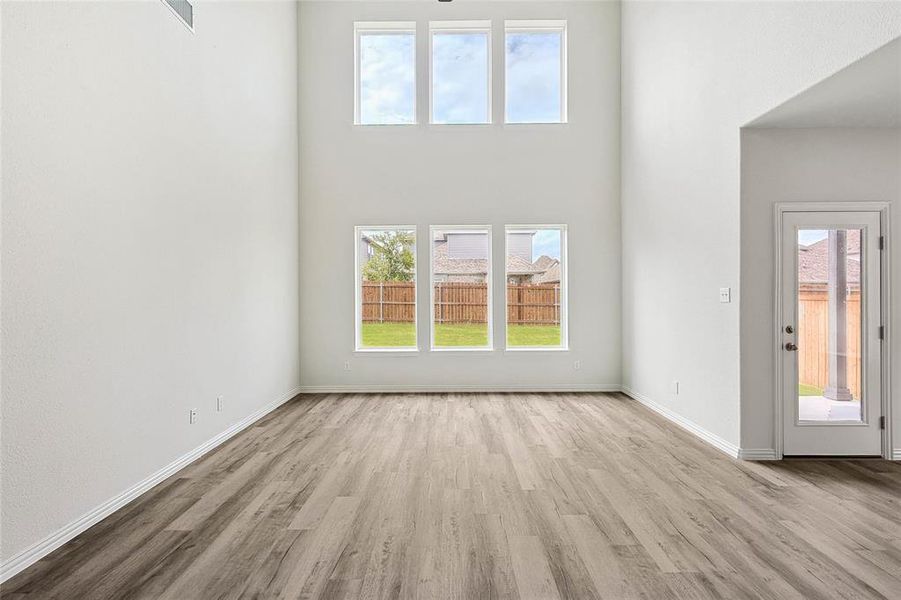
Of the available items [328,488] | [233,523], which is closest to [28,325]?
[233,523]

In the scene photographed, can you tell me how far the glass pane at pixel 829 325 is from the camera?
12.7 feet

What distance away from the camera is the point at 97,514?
282cm

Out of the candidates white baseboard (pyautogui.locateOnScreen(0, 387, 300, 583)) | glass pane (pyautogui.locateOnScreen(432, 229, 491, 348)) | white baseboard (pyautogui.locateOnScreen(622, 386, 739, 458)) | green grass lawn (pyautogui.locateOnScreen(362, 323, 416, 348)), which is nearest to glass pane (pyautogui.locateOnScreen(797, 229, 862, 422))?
white baseboard (pyautogui.locateOnScreen(622, 386, 739, 458))

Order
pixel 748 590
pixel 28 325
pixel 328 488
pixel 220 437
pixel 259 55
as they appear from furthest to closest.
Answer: pixel 259 55, pixel 220 437, pixel 328 488, pixel 28 325, pixel 748 590

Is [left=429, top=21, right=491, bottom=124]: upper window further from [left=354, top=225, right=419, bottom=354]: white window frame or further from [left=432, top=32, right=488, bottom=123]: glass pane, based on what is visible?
[left=354, top=225, right=419, bottom=354]: white window frame

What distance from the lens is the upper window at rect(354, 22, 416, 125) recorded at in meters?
6.79

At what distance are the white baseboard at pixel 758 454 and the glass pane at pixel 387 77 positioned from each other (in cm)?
556

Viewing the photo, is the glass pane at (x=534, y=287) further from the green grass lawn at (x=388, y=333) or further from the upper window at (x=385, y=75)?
the upper window at (x=385, y=75)

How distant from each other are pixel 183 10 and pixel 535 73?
454 cm

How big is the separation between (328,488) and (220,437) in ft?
5.26

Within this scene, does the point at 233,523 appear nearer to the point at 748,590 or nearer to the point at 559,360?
the point at 748,590

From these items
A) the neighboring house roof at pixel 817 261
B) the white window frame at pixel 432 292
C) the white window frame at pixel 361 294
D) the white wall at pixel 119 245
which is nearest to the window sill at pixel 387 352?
the white window frame at pixel 361 294

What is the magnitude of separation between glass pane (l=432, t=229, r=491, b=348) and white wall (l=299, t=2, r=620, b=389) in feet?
0.95

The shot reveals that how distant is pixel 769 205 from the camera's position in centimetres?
388
